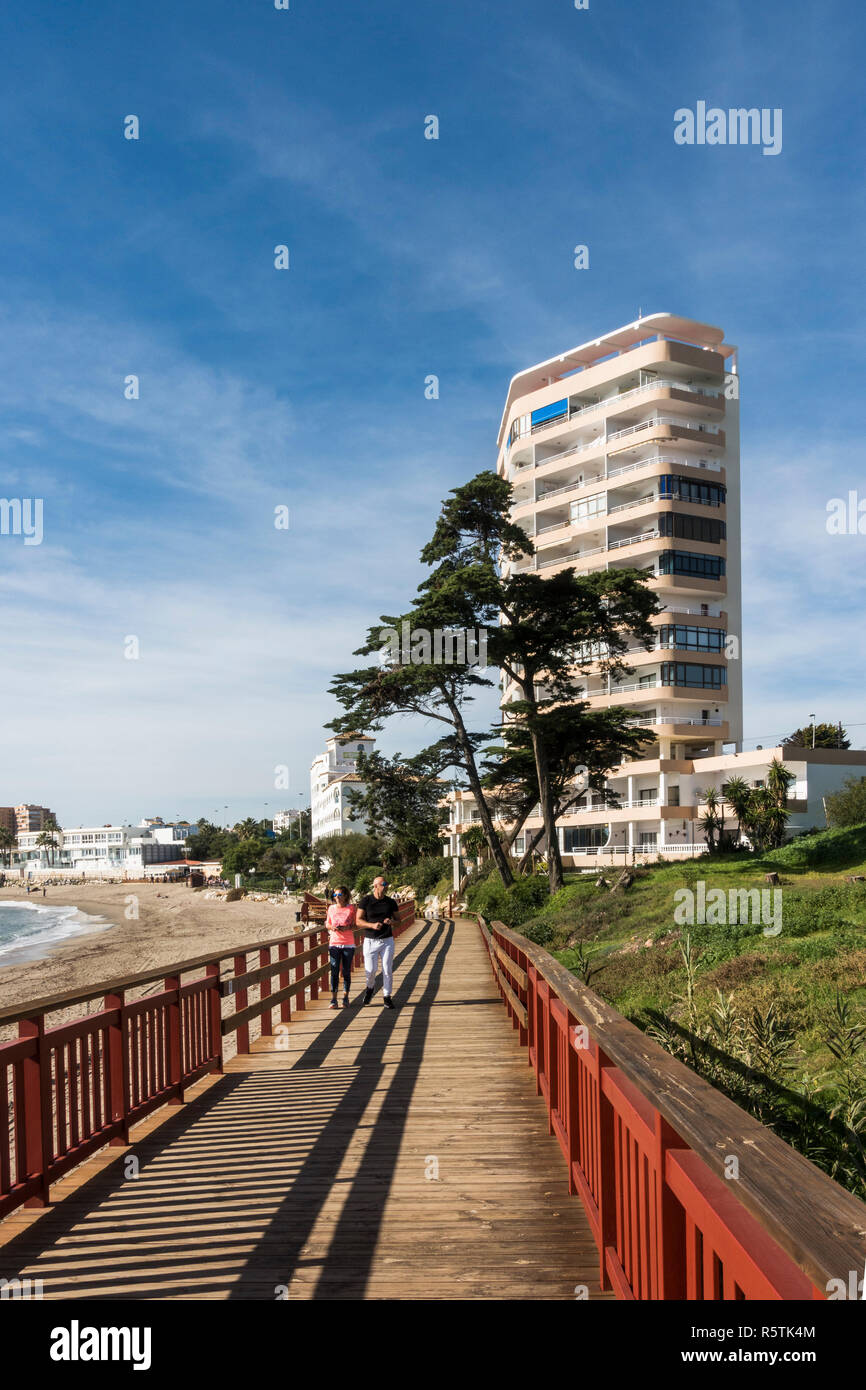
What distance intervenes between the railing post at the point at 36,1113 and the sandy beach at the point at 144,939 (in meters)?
0.89

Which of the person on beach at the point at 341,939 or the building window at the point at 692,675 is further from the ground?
the building window at the point at 692,675

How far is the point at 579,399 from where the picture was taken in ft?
212

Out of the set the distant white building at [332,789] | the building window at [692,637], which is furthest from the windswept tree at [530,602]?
the distant white building at [332,789]

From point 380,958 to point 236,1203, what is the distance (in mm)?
7760

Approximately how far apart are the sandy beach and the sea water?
1.40 metres

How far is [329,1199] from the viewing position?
5.28m

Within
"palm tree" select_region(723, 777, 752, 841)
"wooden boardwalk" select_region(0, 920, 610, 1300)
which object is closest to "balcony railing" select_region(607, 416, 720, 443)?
"palm tree" select_region(723, 777, 752, 841)

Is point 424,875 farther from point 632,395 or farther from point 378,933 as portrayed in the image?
point 378,933

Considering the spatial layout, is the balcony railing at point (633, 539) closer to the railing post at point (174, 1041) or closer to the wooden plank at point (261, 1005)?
the wooden plank at point (261, 1005)

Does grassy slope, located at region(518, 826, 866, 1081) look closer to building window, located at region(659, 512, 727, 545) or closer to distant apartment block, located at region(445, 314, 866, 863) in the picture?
distant apartment block, located at region(445, 314, 866, 863)

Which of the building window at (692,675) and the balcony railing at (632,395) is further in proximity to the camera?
the balcony railing at (632,395)

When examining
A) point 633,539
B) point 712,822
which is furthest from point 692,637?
point 712,822

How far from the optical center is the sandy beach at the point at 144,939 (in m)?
36.8
